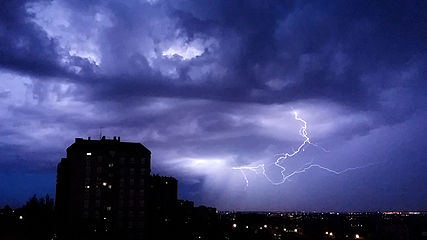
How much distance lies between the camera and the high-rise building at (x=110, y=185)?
86062 millimetres

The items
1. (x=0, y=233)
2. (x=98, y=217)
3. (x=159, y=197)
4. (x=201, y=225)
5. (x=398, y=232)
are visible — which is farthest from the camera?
(x=159, y=197)

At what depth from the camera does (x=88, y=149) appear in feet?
289

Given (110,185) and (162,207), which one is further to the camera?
(162,207)

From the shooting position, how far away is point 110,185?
8781 centimetres

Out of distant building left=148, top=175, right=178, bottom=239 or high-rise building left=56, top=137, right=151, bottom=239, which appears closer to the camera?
high-rise building left=56, top=137, right=151, bottom=239

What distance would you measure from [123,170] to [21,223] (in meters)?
26.4

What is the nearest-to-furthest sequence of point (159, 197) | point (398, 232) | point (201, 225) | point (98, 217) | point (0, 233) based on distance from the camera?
point (398, 232), point (0, 233), point (98, 217), point (201, 225), point (159, 197)

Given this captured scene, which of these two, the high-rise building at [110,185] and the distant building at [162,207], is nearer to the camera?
the high-rise building at [110,185]

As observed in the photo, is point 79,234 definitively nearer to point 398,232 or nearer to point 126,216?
point 126,216

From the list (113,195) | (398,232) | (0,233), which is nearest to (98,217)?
(113,195)

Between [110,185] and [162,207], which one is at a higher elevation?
[110,185]

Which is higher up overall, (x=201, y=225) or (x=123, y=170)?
(x=123, y=170)

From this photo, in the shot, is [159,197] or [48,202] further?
[159,197]

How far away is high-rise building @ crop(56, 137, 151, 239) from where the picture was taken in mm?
86062
